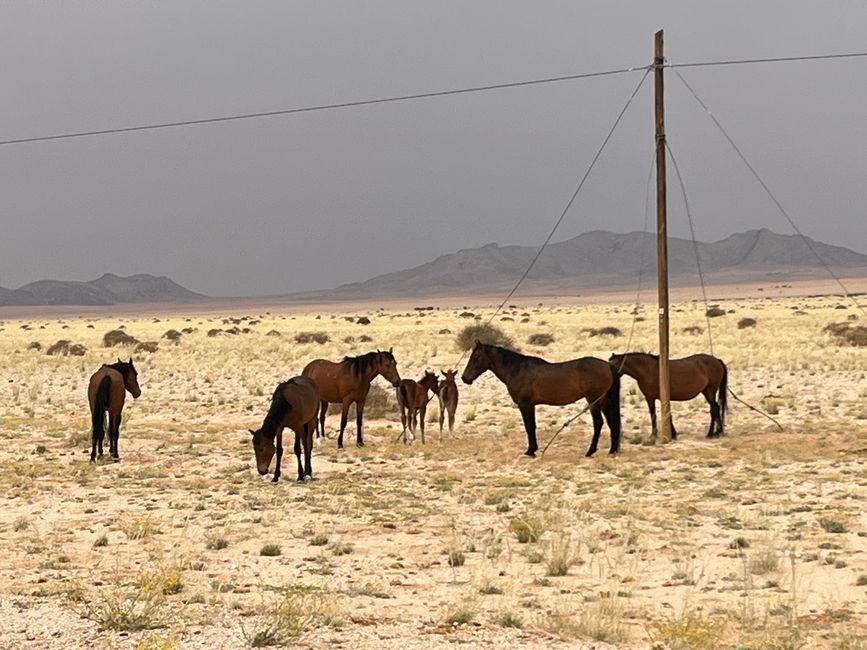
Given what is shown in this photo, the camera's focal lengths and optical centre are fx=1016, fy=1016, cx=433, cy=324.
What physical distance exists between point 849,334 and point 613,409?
28410mm

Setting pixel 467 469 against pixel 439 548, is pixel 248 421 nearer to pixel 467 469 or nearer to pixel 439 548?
pixel 467 469

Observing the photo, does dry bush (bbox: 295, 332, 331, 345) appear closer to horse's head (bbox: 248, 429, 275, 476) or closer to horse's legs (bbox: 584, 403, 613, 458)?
horse's legs (bbox: 584, 403, 613, 458)

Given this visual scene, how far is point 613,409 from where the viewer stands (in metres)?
17.3

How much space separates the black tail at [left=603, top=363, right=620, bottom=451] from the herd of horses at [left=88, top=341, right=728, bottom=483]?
17mm

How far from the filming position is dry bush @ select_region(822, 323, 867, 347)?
40219 millimetres

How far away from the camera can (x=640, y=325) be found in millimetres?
60531

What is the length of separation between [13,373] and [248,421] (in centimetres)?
1757

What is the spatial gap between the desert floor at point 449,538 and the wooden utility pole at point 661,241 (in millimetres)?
825

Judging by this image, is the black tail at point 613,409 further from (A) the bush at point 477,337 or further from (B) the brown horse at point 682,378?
(A) the bush at point 477,337

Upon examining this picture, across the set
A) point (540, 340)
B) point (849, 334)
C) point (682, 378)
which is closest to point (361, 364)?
point (682, 378)

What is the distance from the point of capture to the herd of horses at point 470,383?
593 inches

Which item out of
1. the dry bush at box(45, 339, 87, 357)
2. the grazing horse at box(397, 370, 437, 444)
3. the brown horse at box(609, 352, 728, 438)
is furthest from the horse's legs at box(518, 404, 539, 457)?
the dry bush at box(45, 339, 87, 357)

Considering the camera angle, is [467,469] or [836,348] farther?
[836,348]

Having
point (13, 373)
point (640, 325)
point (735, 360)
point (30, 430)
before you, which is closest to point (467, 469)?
point (30, 430)
